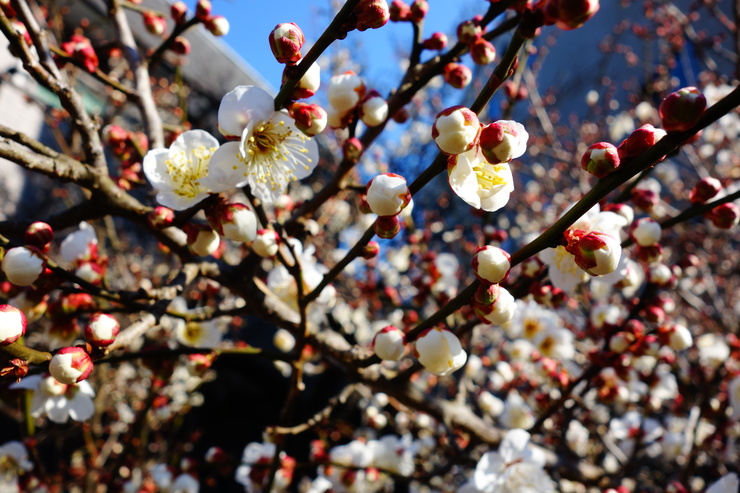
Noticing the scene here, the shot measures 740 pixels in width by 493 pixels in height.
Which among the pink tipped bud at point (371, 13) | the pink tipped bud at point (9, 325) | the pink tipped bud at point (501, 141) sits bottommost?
the pink tipped bud at point (9, 325)

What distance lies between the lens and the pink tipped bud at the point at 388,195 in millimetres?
775

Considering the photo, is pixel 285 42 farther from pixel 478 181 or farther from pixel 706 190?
pixel 706 190

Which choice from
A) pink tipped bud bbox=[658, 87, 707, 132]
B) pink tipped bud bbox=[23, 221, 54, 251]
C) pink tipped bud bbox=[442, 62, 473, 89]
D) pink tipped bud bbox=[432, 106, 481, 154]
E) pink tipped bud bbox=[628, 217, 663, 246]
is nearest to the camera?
pink tipped bud bbox=[658, 87, 707, 132]

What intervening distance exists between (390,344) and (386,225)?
9.5 inches

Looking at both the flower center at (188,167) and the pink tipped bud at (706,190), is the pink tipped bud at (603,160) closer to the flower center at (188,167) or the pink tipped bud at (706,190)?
the pink tipped bud at (706,190)

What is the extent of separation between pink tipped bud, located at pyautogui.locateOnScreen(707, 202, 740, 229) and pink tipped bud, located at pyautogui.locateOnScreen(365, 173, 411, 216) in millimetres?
736

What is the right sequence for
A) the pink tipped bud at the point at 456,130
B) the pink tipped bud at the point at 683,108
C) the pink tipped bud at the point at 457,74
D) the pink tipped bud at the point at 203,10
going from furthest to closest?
the pink tipped bud at the point at 203,10 → the pink tipped bud at the point at 457,74 → the pink tipped bud at the point at 456,130 → the pink tipped bud at the point at 683,108

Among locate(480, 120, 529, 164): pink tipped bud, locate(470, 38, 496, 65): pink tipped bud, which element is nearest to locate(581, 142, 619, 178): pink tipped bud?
locate(480, 120, 529, 164): pink tipped bud

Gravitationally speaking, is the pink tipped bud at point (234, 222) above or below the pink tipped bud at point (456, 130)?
below

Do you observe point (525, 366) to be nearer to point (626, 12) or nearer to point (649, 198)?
point (649, 198)

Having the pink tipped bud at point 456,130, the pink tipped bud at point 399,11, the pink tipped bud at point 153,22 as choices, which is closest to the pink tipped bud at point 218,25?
the pink tipped bud at point 153,22

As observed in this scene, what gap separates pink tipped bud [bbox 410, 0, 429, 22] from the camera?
1.31 metres

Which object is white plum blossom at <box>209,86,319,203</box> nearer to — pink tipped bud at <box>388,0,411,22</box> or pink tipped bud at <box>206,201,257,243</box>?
pink tipped bud at <box>206,201,257,243</box>

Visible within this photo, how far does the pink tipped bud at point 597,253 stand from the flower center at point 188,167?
2.57ft
